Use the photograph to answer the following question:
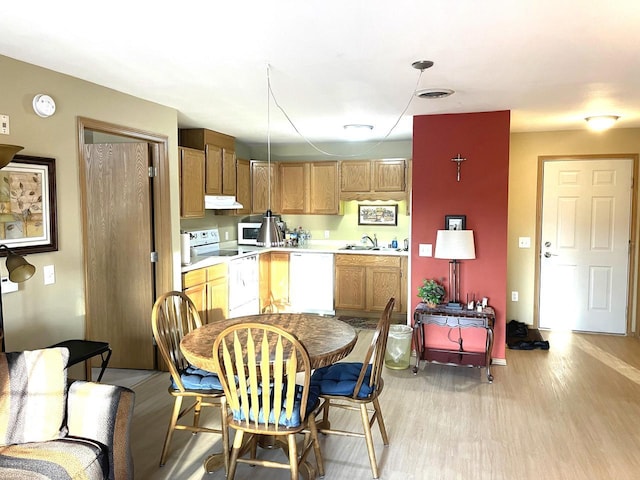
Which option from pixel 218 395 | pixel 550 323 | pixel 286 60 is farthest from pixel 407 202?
pixel 218 395

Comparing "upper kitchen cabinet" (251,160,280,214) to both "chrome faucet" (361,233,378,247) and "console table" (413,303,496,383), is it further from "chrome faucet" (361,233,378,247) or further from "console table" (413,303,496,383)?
"console table" (413,303,496,383)

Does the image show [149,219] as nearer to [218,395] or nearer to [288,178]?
[218,395]

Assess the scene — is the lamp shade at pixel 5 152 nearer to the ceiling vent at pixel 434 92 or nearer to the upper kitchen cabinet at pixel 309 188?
the ceiling vent at pixel 434 92

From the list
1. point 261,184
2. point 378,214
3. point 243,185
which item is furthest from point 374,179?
point 243,185

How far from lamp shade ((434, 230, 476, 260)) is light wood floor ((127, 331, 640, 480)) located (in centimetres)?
104

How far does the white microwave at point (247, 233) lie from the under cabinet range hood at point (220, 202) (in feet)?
1.86

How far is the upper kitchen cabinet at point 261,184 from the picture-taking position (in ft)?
21.4

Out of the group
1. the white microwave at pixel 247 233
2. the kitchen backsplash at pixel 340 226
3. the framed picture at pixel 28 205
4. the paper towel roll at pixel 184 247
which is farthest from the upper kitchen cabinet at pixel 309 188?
the framed picture at pixel 28 205

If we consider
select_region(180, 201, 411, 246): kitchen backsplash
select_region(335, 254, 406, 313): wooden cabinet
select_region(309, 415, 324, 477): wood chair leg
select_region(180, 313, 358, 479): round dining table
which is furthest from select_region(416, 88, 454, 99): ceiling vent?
select_region(180, 201, 411, 246): kitchen backsplash

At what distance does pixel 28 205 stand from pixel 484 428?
3.18 metres

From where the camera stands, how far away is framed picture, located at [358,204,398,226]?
6516mm

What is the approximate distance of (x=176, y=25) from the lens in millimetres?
2248

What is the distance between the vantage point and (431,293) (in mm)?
4297

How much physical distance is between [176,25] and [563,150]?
15.4 ft
